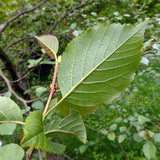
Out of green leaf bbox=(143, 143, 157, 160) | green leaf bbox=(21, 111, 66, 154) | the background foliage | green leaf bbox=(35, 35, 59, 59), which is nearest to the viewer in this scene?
green leaf bbox=(21, 111, 66, 154)

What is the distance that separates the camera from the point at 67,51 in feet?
0.99

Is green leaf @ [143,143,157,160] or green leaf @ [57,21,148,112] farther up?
A: green leaf @ [57,21,148,112]

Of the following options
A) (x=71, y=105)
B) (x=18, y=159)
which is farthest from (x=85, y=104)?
(x=18, y=159)

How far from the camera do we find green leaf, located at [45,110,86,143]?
308mm

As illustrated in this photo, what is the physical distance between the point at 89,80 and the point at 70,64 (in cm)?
5

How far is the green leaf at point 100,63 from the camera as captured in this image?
27cm

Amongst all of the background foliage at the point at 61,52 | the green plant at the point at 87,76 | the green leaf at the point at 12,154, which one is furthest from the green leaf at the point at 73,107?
the background foliage at the point at 61,52

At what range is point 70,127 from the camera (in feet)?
1.03

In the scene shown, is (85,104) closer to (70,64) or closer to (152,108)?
(70,64)

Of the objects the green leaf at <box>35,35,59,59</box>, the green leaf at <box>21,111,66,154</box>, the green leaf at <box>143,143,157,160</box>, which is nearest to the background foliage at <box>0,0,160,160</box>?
the green leaf at <box>143,143,157,160</box>

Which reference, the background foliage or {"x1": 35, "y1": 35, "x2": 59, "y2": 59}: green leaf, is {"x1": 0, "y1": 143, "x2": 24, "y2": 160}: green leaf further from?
the background foliage

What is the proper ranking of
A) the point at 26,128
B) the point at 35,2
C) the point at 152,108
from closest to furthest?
1. the point at 26,128
2. the point at 152,108
3. the point at 35,2

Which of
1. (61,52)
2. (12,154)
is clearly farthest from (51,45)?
(61,52)

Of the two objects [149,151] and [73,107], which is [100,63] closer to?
[73,107]
